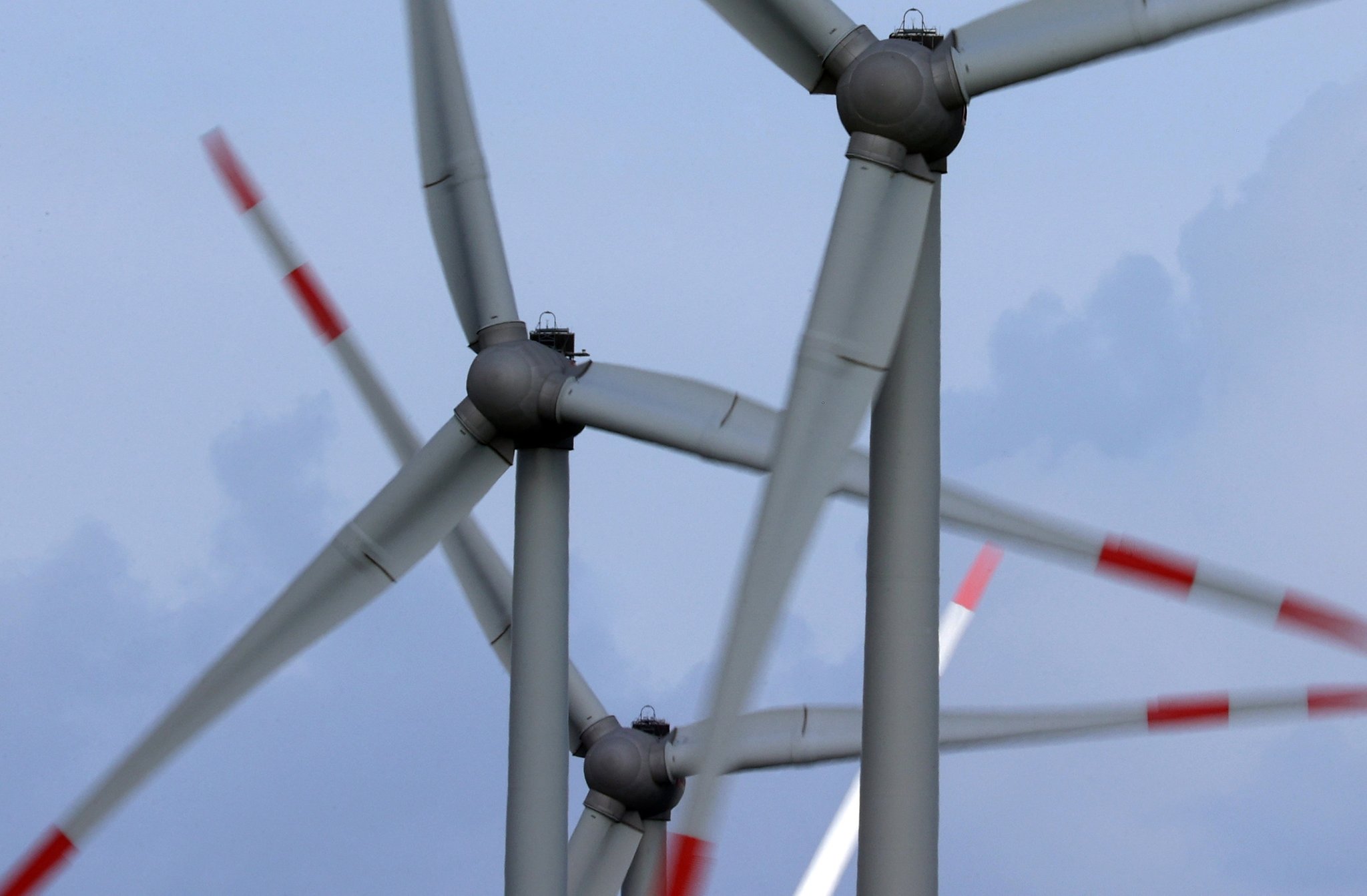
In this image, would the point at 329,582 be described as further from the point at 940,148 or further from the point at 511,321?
the point at 940,148

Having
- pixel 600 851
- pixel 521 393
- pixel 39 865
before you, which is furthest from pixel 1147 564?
pixel 600 851

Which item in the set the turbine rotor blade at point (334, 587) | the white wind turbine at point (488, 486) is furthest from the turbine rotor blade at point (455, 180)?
the turbine rotor blade at point (334, 587)

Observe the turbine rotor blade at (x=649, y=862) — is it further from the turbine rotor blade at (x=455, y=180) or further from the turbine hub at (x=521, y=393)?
the turbine rotor blade at (x=455, y=180)

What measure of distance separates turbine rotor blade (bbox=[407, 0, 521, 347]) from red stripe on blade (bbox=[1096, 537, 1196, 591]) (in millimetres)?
9349

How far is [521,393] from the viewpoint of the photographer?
1227 inches

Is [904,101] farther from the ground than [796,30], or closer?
closer

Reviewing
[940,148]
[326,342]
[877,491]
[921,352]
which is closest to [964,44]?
[940,148]

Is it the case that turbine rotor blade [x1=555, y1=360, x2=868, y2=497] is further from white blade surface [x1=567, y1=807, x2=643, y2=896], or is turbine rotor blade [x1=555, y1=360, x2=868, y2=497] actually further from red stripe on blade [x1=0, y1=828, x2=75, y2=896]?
white blade surface [x1=567, y1=807, x2=643, y2=896]

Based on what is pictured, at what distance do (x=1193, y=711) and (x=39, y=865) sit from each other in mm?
15053

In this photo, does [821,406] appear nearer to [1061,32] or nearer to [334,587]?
[1061,32]

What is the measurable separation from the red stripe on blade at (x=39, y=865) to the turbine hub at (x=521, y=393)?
7.83 metres

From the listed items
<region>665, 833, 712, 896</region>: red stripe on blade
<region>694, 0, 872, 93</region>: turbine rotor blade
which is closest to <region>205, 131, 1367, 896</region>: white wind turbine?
<region>694, 0, 872, 93</region>: turbine rotor blade

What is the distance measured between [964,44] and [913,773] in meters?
7.08

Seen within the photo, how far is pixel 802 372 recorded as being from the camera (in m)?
21.5
